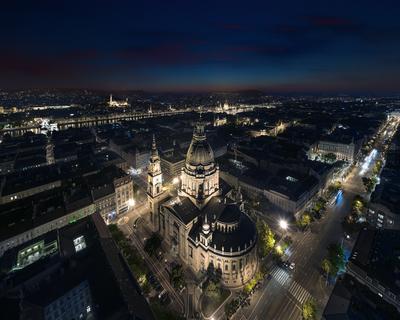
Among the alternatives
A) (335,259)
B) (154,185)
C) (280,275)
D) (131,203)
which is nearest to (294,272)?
(280,275)

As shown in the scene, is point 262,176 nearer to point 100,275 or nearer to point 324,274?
point 324,274

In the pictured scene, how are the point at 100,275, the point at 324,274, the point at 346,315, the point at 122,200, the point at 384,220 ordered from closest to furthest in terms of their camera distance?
the point at 346,315
the point at 100,275
the point at 324,274
the point at 384,220
the point at 122,200

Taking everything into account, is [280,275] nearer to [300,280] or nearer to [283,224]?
[300,280]

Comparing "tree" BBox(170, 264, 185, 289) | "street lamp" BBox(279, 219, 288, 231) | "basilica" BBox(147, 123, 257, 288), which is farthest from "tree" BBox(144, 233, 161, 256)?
"street lamp" BBox(279, 219, 288, 231)

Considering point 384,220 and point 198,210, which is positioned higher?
point 198,210

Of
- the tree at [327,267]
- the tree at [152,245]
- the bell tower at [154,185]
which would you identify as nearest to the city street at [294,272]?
the tree at [327,267]

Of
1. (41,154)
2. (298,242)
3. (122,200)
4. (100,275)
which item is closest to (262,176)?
(298,242)
